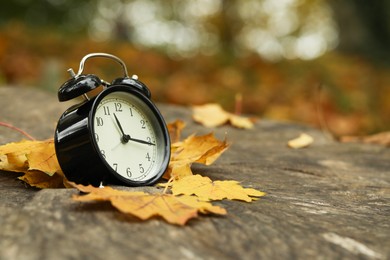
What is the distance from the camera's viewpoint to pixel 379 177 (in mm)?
2053

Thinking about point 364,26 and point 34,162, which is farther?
point 364,26

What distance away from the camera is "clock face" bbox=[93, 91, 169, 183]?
152 cm

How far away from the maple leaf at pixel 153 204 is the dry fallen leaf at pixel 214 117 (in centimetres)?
156

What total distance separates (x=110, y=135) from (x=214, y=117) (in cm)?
138

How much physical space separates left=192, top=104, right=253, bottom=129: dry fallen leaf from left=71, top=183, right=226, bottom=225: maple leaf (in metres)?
1.56

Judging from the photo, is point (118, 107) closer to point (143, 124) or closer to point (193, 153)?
point (143, 124)

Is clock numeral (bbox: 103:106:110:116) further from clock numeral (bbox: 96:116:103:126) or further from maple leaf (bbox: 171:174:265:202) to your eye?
maple leaf (bbox: 171:174:265:202)

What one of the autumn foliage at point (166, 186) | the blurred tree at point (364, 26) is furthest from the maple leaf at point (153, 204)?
the blurred tree at point (364, 26)

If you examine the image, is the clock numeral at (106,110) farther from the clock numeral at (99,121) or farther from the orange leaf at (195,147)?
the orange leaf at (195,147)

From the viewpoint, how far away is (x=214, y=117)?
288 centimetres

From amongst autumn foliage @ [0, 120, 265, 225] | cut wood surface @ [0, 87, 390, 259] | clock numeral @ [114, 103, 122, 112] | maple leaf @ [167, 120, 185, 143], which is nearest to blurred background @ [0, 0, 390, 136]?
maple leaf @ [167, 120, 185, 143]

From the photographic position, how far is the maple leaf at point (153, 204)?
1158 mm

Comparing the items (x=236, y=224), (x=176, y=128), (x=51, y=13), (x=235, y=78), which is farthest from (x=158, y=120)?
(x=51, y=13)

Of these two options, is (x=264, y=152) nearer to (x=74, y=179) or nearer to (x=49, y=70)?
(x=74, y=179)
